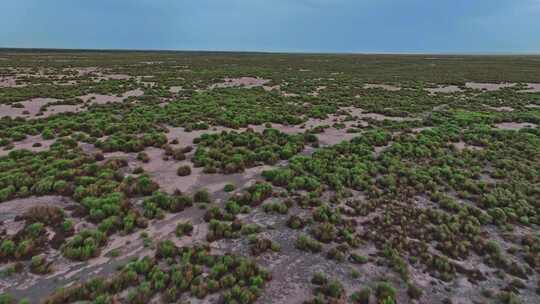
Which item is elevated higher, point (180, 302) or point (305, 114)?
point (305, 114)

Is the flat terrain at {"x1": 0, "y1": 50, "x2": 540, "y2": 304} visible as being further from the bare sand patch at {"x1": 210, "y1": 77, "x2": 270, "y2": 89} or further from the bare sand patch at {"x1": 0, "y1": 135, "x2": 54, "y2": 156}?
the bare sand patch at {"x1": 210, "y1": 77, "x2": 270, "y2": 89}

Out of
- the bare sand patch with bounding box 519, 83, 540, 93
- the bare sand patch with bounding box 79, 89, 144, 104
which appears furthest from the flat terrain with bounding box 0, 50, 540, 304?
the bare sand patch with bounding box 519, 83, 540, 93

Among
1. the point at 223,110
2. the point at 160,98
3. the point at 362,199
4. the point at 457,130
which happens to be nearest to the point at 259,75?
the point at 160,98

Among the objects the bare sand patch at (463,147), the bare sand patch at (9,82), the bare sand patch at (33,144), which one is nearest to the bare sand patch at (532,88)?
the bare sand patch at (463,147)

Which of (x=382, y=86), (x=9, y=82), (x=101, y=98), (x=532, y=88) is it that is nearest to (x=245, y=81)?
(x=382, y=86)

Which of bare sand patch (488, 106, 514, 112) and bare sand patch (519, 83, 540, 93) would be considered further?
bare sand patch (519, 83, 540, 93)

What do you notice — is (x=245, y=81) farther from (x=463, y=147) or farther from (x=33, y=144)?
(x=463, y=147)

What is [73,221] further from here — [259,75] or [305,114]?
[259,75]

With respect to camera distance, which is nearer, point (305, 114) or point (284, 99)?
point (305, 114)
